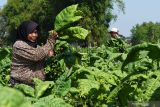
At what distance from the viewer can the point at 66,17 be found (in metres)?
5.52

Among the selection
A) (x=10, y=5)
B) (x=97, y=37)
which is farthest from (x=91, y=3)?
(x=10, y=5)

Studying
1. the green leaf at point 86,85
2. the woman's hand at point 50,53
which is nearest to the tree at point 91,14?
the woman's hand at point 50,53

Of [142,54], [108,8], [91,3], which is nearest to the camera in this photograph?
[142,54]

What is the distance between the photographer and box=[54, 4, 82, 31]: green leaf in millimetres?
5518

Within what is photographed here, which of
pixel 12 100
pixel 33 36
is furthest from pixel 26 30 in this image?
pixel 12 100

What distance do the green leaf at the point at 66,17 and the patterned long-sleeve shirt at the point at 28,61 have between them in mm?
206

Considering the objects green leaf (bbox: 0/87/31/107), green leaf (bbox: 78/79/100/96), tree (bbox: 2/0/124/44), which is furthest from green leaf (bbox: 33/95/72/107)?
tree (bbox: 2/0/124/44)

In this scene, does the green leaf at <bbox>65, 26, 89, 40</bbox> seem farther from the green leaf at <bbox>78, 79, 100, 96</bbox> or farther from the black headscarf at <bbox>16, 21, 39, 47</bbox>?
the green leaf at <bbox>78, 79, 100, 96</bbox>

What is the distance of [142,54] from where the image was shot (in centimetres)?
304

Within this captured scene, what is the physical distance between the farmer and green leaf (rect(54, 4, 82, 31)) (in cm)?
12

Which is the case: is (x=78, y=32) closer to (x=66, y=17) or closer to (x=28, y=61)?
(x=66, y=17)

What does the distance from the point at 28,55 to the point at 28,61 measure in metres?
0.09

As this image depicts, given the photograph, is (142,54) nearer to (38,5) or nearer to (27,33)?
(27,33)

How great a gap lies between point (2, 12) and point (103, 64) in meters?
86.9
